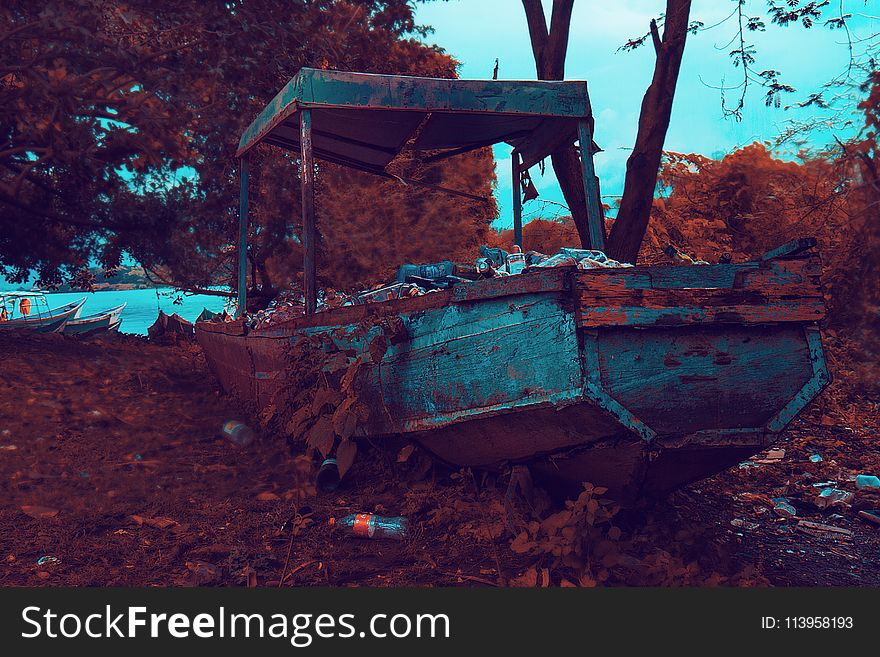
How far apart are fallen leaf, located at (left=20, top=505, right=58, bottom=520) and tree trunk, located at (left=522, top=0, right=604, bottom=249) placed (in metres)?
5.62

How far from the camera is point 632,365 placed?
9.16 ft

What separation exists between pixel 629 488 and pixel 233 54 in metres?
8.75

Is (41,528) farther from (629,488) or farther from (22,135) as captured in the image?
(22,135)

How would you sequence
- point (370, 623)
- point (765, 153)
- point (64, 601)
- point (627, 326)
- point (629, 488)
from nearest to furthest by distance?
point (370, 623), point (64, 601), point (627, 326), point (629, 488), point (765, 153)

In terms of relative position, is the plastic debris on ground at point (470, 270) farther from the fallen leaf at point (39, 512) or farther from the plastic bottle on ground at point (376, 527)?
the fallen leaf at point (39, 512)

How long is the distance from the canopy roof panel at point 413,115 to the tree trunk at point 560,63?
1.56m

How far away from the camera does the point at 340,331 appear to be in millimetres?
4031

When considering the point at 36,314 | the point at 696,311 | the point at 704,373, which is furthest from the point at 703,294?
the point at 36,314

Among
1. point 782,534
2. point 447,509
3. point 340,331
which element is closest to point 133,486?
point 340,331

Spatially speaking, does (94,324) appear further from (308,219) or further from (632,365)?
(632,365)

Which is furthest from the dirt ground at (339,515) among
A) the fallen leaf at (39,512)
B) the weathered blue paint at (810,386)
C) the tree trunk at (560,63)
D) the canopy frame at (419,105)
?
the tree trunk at (560,63)

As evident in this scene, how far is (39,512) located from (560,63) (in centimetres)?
704

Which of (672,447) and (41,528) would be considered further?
(41,528)

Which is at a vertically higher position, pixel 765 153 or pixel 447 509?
pixel 765 153
